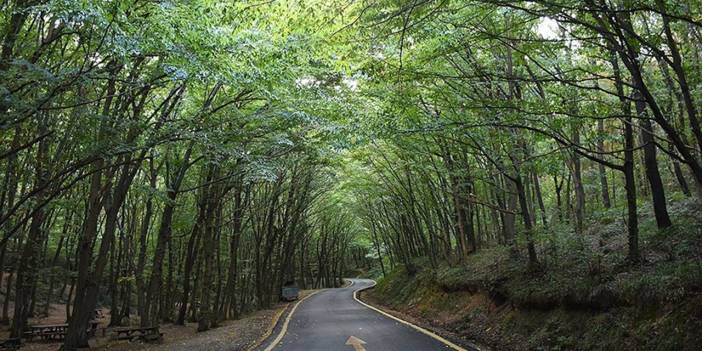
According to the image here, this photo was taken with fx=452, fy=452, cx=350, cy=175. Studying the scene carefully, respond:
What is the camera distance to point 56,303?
3047 cm

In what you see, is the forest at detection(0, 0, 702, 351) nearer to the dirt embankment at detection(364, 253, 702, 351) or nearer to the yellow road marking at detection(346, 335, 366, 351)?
the dirt embankment at detection(364, 253, 702, 351)

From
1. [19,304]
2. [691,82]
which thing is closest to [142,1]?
[691,82]

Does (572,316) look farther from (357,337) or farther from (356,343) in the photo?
(357,337)

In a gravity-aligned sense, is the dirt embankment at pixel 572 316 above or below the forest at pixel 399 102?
below

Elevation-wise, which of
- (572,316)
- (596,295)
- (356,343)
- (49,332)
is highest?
(596,295)

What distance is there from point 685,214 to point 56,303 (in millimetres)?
35008

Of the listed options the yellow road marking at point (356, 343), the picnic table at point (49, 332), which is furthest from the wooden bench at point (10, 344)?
the yellow road marking at point (356, 343)

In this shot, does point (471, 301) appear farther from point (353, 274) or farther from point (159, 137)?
point (353, 274)

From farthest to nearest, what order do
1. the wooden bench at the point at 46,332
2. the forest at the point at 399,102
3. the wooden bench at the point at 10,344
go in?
the wooden bench at the point at 46,332, the wooden bench at the point at 10,344, the forest at the point at 399,102

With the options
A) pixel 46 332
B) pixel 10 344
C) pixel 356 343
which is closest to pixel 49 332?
pixel 46 332

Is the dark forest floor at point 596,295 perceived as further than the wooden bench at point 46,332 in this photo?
No

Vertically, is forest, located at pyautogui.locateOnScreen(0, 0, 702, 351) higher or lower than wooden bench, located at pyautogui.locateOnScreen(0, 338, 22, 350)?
higher

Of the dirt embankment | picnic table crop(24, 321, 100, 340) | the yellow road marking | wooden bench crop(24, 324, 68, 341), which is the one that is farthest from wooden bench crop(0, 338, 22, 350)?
the dirt embankment

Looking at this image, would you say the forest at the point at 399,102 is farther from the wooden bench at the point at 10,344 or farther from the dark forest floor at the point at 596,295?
the wooden bench at the point at 10,344
